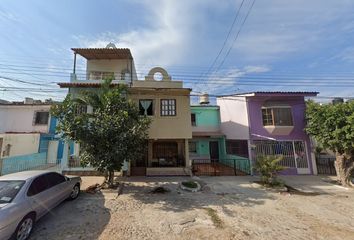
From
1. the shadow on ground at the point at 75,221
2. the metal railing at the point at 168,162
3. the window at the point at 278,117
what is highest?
the window at the point at 278,117

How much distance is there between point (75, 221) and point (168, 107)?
952 centimetres

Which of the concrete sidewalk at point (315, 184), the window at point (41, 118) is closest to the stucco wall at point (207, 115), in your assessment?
the concrete sidewalk at point (315, 184)

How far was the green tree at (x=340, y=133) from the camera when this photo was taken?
35.8ft

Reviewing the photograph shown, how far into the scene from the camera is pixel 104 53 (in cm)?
1437

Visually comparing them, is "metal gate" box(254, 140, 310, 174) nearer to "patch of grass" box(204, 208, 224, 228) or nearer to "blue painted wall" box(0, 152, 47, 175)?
"patch of grass" box(204, 208, 224, 228)

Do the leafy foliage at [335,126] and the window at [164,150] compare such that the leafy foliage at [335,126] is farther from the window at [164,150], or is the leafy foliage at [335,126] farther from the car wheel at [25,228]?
the car wheel at [25,228]

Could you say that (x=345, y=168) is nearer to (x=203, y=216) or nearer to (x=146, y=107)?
(x=203, y=216)

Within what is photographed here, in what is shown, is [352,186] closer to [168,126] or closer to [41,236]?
[168,126]

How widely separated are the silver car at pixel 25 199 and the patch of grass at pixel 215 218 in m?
5.55

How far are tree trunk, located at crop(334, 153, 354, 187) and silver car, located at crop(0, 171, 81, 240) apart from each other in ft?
53.9

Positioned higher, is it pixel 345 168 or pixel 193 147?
pixel 193 147

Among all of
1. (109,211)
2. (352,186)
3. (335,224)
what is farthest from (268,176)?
(109,211)

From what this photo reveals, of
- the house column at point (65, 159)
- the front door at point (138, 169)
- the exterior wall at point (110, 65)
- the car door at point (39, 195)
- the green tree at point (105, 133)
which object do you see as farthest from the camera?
the exterior wall at point (110, 65)

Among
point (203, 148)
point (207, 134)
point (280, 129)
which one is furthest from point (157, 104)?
point (280, 129)
